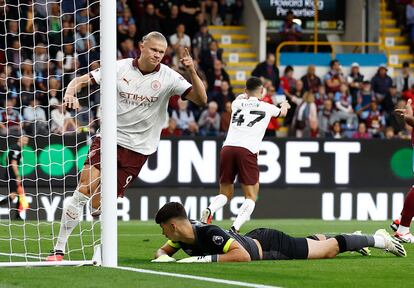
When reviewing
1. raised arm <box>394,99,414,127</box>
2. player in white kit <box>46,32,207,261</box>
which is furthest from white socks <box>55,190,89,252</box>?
raised arm <box>394,99,414,127</box>

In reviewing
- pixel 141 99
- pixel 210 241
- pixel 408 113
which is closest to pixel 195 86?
pixel 141 99

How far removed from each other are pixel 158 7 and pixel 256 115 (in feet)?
38.2

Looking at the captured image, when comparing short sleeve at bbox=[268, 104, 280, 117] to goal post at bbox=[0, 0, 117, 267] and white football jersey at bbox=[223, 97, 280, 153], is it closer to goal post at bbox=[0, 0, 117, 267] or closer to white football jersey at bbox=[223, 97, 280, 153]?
white football jersey at bbox=[223, 97, 280, 153]

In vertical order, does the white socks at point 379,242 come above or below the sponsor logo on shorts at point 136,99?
below

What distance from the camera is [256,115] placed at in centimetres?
1573

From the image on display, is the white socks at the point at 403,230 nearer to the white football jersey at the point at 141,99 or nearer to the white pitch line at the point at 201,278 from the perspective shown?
the white football jersey at the point at 141,99

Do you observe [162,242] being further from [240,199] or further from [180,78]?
[240,199]

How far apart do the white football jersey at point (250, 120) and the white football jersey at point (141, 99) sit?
447cm

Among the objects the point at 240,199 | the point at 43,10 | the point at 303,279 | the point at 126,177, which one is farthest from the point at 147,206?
the point at 303,279

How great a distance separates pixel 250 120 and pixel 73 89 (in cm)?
545

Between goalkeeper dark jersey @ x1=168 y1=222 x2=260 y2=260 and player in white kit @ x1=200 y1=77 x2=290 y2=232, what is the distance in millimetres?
4896

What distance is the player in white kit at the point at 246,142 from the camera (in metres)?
15.7

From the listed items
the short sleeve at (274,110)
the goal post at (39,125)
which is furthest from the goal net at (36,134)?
the short sleeve at (274,110)

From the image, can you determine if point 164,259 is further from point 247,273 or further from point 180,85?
point 180,85
